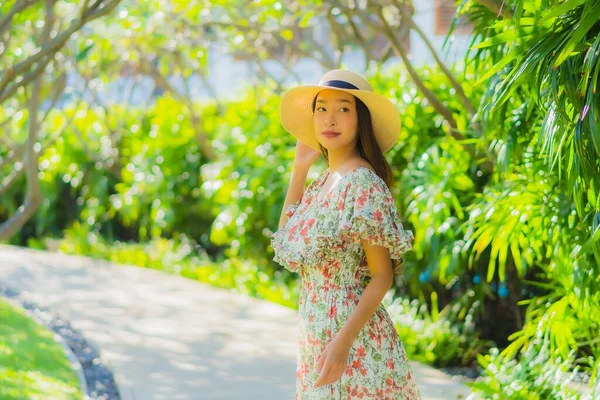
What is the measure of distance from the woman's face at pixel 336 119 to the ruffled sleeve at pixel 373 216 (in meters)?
0.15

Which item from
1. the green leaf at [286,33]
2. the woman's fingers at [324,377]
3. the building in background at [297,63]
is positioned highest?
the building in background at [297,63]

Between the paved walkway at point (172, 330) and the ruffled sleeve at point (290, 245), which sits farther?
the paved walkway at point (172, 330)

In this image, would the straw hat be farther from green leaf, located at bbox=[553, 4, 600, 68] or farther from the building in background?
the building in background

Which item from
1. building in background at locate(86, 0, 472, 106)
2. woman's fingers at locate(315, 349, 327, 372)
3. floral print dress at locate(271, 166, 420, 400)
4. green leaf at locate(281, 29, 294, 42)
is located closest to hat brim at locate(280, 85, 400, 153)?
floral print dress at locate(271, 166, 420, 400)

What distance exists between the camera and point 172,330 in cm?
653

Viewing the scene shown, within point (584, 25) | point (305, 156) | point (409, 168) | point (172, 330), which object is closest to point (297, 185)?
point (305, 156)

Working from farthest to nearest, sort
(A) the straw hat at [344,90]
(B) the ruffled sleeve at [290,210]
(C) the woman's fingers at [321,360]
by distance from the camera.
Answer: (B) the ruffled sleeve at [290,210] < (A) the straw hat at [344,90] < (C) the woman's fingers at [321,360]

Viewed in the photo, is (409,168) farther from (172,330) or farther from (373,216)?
(373,216)

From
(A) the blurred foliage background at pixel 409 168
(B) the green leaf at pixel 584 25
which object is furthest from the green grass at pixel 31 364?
(B) the green leaf at pixel 584 25

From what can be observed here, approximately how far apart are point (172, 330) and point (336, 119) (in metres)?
3.86

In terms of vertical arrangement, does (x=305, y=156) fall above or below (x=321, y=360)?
above

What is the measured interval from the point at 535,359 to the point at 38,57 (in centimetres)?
267

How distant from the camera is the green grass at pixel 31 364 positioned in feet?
16.1

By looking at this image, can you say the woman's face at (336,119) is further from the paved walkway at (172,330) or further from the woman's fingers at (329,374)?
the paved walkway at (172,330)
